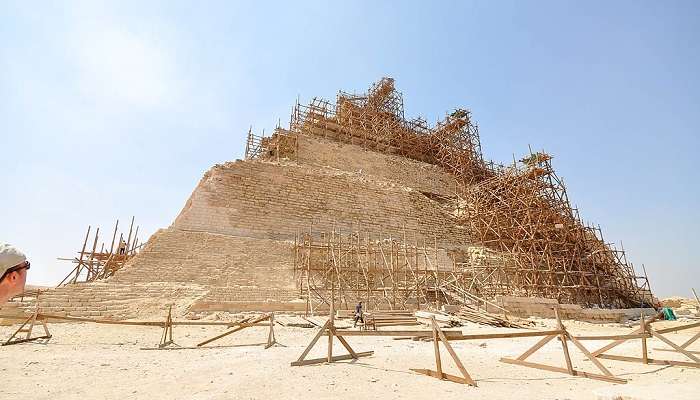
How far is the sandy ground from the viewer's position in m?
4.18

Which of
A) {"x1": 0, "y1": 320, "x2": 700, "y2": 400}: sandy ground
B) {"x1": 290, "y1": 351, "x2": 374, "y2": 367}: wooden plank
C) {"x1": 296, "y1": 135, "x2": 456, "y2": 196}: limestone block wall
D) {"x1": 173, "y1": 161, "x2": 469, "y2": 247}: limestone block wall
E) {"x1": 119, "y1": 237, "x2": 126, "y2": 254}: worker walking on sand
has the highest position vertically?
{"x1": 296, "y1": 135, "x2": 456, "y2": 196}: limestone block wall

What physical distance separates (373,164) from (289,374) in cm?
2194

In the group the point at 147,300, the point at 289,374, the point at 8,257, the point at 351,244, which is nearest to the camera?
the point at 8,257

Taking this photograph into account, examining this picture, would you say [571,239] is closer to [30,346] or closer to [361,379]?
[361,379]

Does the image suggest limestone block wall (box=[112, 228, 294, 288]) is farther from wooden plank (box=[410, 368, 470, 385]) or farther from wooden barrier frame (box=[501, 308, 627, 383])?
wooden barrier frame (box=[501, 308, 627, 383])

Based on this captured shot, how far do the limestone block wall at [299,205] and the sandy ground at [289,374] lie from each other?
7923 millimetres

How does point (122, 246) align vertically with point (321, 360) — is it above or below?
above

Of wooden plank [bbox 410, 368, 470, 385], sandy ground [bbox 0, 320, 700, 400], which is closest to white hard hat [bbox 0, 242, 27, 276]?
sandy ground [bbox 0, 320, 700, 400]

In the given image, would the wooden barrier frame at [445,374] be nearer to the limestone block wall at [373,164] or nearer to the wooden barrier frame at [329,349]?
the wooden barrier frame at [329,349]

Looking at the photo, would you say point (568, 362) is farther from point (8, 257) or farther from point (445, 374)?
point (8, 257)

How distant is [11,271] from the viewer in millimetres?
1880

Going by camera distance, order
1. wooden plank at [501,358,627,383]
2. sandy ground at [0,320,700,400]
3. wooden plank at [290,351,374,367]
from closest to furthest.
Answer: sandy ground at [0,320,700,400] → wooden plank at [501,358,627,383] → wooden plank at [290,351,374,367]

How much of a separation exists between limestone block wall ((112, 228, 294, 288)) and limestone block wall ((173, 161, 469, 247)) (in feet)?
2.50

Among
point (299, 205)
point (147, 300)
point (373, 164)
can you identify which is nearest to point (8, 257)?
point (147, 300)
